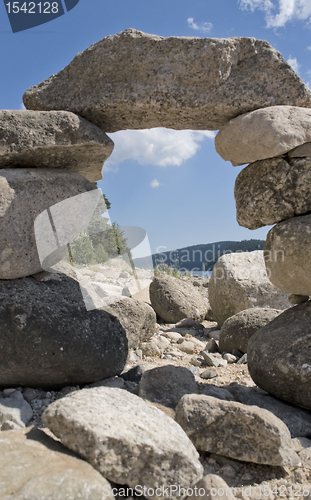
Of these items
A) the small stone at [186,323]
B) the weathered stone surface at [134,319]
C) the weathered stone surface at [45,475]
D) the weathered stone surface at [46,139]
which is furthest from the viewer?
the small stone at [186,323]

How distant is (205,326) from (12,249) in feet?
15.2

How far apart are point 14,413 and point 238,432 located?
162 centimetres

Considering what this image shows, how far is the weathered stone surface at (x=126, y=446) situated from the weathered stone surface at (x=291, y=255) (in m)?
1.91

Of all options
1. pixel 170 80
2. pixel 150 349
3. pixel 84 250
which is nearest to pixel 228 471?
pixel 150 349

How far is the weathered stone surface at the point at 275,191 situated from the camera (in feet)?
11.8

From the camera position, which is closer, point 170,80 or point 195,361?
A: point 170,80

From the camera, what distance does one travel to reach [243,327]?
5070 millimetres

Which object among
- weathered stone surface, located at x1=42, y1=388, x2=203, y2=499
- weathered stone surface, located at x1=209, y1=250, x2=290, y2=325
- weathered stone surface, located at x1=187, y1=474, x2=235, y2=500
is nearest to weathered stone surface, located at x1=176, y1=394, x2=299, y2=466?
weathered stone surface, located at x1=42, y1=388, x2=203, y2=499

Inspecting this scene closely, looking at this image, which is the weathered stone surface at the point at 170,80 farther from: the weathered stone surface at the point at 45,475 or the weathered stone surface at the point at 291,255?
the weathered stone surface at the point at 45,475

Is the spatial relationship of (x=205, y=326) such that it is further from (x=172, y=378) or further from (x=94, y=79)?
(x=94, y=79)

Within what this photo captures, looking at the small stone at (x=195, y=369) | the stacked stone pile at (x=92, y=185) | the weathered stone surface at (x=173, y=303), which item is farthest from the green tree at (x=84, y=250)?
the small stone at (x=195, y=369)

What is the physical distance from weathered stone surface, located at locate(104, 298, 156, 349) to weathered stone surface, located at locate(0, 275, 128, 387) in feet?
3.91

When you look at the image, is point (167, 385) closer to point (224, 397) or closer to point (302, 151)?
point (224, 397)

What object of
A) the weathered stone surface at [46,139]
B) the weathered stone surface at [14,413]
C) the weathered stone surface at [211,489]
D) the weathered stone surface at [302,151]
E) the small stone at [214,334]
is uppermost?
the weathered stone surface at [46,139]
